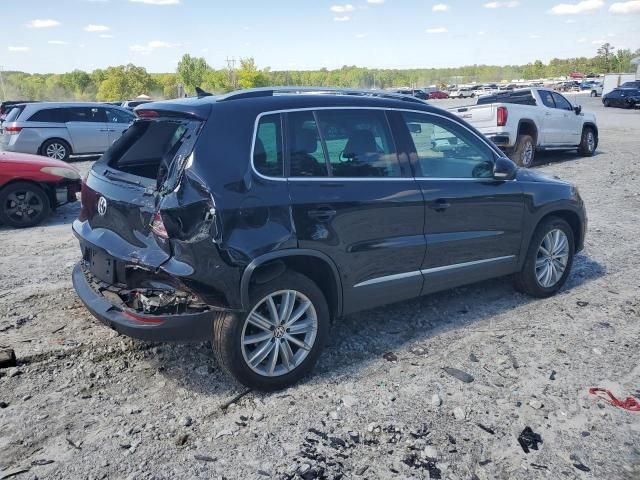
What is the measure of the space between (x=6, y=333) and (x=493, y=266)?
13.4 feet

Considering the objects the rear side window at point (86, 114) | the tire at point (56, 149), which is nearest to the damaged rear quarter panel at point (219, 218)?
the tire at point (56, 149)

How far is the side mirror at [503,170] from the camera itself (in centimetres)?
463

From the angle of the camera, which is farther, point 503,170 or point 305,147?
point 503,170

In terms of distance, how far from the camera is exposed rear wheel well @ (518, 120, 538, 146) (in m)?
13.5

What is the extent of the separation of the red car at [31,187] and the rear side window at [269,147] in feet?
18.9

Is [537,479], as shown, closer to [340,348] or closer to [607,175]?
[340,348]

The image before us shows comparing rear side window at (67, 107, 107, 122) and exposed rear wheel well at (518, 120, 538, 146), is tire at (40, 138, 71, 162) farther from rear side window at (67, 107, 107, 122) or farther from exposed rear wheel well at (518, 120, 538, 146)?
exposed rear wheel well at (518, 120, 538, 146)

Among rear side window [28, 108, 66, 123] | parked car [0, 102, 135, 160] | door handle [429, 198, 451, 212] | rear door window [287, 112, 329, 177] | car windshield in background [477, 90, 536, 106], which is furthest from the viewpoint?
rear side window [28, 108, 66, 123]

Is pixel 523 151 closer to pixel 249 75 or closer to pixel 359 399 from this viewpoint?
pixel 359 399

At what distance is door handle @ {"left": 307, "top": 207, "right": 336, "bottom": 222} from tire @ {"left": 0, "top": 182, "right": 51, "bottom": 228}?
20.1ft

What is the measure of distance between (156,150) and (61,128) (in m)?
13.8

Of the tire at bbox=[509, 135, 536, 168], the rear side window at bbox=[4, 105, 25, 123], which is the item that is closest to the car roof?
the tire at bbox=[509, 135, 536, 168]

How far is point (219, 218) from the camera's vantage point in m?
3.22

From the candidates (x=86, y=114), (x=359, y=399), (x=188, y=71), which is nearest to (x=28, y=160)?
(x=359, y=399)
